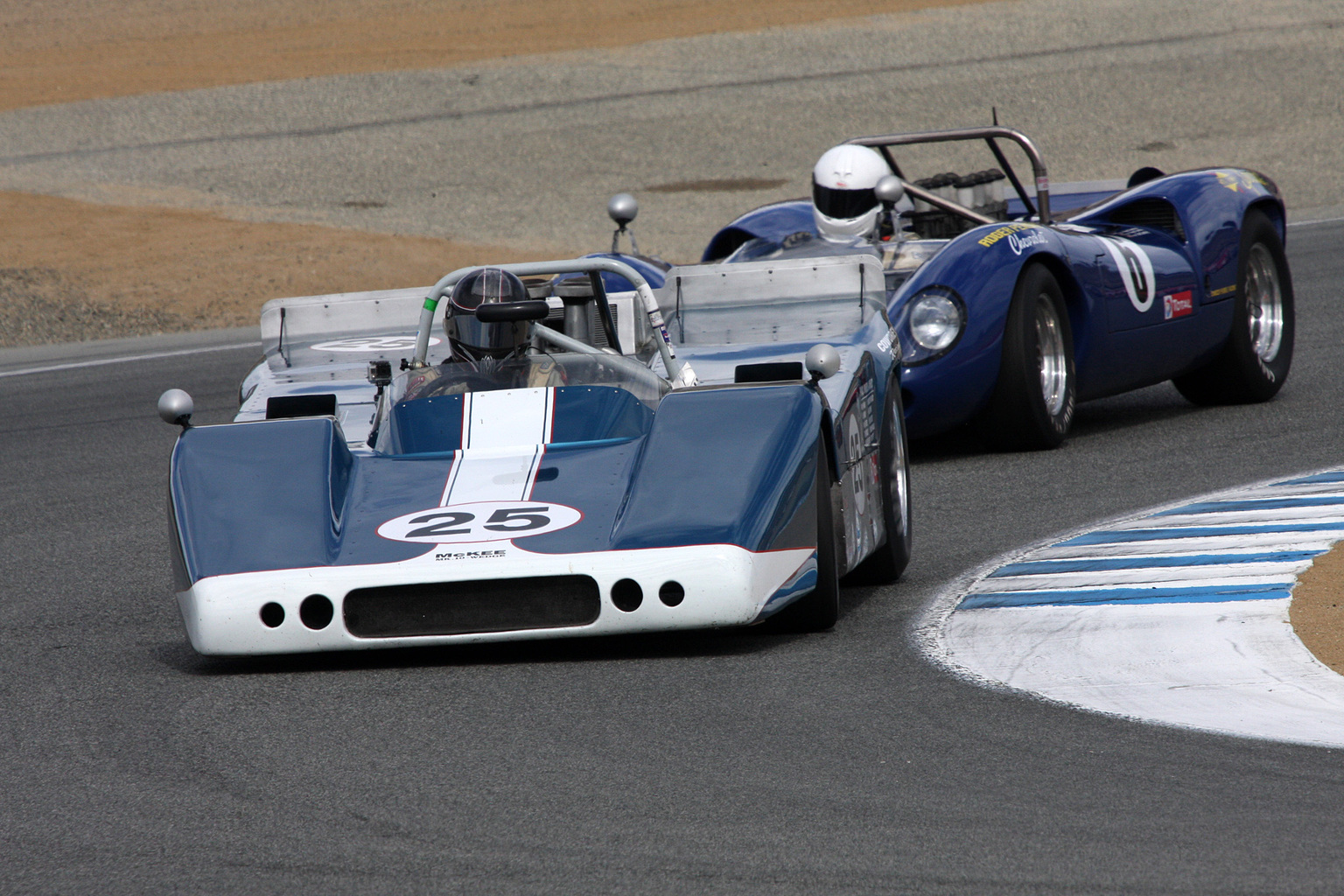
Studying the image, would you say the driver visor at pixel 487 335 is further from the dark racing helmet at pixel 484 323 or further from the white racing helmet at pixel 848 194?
the white racing helmet at pixel 848 194

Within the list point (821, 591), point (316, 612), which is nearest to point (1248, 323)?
point (821, 591)

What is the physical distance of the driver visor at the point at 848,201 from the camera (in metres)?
10.7

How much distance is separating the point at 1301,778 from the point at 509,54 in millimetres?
34623

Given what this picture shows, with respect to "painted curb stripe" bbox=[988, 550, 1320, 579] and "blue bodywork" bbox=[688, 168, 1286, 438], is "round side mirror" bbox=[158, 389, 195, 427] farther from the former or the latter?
"blue bodywork" bbox=[688, 168, 1286, 438]

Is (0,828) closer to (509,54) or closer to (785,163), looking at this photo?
(785,163)

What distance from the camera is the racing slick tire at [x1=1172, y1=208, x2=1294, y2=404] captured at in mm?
10461

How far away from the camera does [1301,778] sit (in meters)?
4.07

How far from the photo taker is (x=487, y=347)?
6602 millimetres

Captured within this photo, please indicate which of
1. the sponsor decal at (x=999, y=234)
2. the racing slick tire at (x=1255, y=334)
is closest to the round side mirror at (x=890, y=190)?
the sponsor decal at (x=999, y=234)

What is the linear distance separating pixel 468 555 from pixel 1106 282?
5175mm

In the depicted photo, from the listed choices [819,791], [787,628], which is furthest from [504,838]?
[787,628]

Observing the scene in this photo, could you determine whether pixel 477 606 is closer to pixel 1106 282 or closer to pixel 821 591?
pixel 821 591

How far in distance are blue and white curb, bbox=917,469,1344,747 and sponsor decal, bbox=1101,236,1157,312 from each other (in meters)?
2.12

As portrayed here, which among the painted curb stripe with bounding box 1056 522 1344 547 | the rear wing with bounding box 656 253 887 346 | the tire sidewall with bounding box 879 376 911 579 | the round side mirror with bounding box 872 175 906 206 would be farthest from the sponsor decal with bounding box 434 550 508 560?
the round side mirror with bounding box 872 175 906 206
